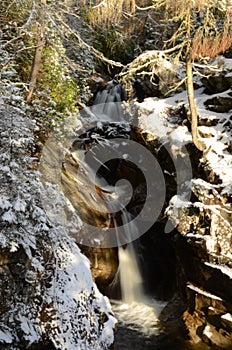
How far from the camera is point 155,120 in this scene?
1270 cm

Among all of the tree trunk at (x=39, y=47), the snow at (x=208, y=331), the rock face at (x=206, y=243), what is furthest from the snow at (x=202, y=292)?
the tree trunk at (x=39, y=47)

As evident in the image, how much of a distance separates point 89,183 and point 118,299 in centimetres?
417

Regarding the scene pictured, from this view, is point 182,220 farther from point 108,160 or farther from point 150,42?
Result: point 150,42

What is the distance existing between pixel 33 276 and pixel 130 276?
5.92 metres

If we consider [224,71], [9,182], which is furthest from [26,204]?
[224,71]

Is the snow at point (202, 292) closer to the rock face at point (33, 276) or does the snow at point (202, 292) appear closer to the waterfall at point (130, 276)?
the waterfall at point (130, 276)

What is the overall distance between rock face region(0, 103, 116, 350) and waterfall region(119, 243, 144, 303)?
4.16 metres

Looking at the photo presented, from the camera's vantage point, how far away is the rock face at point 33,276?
5.73 meters

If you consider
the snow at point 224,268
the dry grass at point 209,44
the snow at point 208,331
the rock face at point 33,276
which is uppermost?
the dry grass at point 209,44

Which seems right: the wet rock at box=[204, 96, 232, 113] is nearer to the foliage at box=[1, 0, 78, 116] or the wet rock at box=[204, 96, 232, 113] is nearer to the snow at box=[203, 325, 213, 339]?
the foliage at box=[1, 0, 78, 116]

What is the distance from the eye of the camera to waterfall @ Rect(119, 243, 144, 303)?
11.4m

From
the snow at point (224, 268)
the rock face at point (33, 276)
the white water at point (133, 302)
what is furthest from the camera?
the white water at point (133, 302)

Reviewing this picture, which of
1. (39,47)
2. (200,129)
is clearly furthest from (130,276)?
(39,47)

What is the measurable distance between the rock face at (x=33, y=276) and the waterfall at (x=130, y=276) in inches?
164
